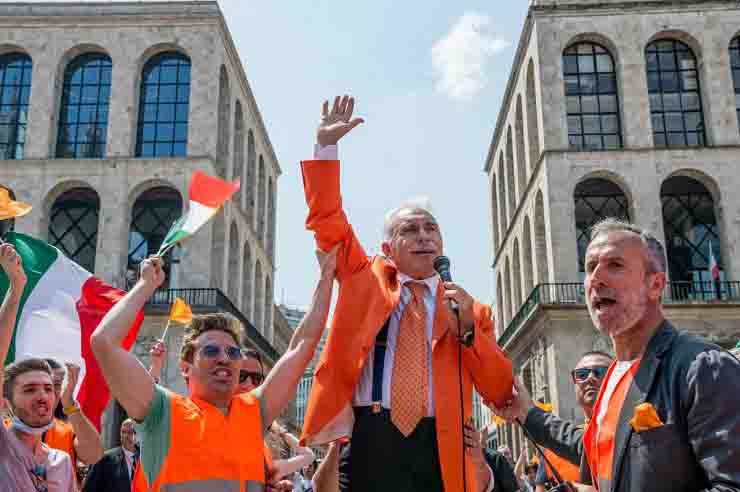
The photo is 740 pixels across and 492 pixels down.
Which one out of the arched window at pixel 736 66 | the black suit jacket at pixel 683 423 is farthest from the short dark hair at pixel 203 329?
the arched window at pixel 736 66

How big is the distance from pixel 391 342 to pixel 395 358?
0.09 metres

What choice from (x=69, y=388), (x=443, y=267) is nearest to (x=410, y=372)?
(x=443, y=267)

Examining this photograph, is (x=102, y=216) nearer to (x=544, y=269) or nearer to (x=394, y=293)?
(x=544, y=269)

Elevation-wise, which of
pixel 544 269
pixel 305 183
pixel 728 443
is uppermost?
pixel 544 269

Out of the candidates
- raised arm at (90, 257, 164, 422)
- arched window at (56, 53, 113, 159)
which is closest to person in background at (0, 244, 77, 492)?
raised arm at (90, 257, 164, 422)

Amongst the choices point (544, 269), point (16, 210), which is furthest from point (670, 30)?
point (16, 210)

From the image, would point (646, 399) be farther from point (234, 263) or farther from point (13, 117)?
point (13, 117)

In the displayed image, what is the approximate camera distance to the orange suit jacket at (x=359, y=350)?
3418 millimetres

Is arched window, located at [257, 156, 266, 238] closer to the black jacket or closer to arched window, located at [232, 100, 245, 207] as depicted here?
arched window, located at [232, 100, 245, 207]

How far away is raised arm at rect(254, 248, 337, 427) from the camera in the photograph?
3633 millimetres

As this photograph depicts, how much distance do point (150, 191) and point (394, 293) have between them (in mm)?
27764

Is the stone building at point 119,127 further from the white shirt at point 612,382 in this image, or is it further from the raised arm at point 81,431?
the white shirt at point 612,382

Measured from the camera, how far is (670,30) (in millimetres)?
28469

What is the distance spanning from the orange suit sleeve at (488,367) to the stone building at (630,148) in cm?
2205
